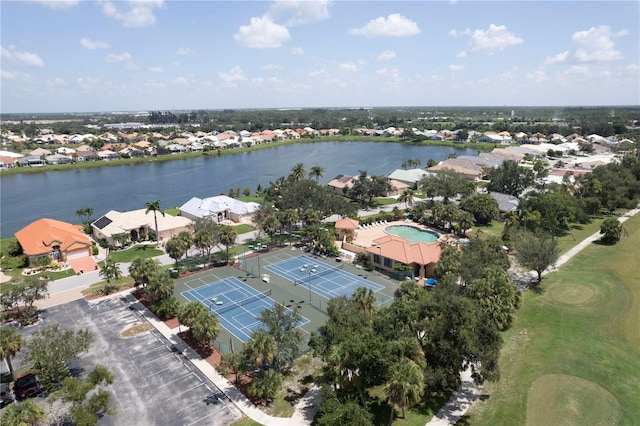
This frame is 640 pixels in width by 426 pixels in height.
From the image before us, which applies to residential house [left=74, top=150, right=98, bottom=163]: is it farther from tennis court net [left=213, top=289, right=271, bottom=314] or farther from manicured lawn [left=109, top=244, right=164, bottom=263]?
tennis court net [left=213, top=289, right=271, bottom=314]

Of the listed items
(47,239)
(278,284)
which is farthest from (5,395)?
(47,239)

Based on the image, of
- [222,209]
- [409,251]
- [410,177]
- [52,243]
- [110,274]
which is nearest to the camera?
[110,274]

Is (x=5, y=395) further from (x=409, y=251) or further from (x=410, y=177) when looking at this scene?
(x=410, y=177)

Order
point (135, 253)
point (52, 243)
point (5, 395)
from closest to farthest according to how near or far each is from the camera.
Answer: point (5, 395) → point (52, 243) → point (135, 253)

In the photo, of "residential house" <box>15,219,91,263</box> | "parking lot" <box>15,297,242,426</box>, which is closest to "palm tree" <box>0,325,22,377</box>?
"parking lot" <box>15,297,242,426</box>

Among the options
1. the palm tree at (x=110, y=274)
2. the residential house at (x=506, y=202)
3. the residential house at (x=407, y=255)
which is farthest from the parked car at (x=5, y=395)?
the residential house at (x=506, y=202)

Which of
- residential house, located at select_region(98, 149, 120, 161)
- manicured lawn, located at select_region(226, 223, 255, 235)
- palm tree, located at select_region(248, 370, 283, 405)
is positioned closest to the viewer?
palm tree, located at select_region(248, 370, 283, 405)
